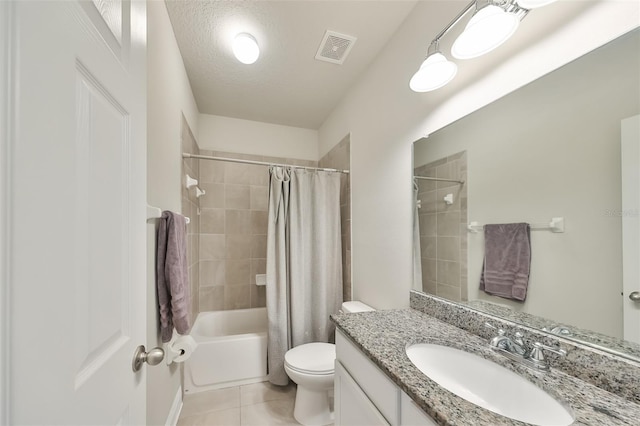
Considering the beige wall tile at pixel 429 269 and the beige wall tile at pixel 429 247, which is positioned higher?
the beige wall tile at pixel 429 247

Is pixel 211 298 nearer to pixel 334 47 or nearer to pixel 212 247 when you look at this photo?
pixel 212 247

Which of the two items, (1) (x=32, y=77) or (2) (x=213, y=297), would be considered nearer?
(1) (x=32, y=77)

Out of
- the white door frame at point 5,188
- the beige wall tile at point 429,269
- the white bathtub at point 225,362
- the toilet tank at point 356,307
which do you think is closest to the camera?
the white door frame at point 5,188

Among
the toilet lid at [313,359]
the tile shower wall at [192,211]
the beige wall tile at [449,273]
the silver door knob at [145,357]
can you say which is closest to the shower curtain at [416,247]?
the beige wall tile at [449,273]

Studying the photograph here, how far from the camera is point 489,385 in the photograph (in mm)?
828

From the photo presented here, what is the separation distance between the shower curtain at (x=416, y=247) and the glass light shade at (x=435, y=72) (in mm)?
517

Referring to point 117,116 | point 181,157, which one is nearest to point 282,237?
point 181,157

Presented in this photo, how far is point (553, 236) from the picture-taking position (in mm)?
867

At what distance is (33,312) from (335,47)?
6.44 feet

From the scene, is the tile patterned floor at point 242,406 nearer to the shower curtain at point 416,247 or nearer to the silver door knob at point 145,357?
the shower curtain at point 416,247

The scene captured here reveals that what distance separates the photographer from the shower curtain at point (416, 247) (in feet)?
4.67

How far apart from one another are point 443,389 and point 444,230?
2.62 feet

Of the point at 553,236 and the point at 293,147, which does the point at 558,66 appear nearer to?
the point at 553,236

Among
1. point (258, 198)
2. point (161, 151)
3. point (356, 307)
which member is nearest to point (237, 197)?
point (258, 198)
